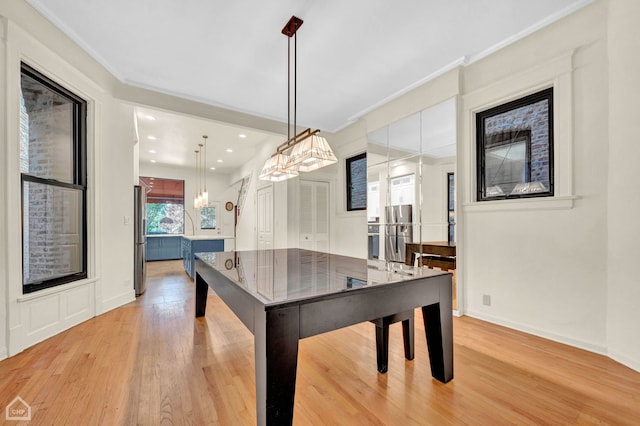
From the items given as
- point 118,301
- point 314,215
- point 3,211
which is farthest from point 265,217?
point 3,211

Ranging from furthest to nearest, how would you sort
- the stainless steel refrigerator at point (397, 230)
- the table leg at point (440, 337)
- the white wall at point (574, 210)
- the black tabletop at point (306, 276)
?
the stainless steel refrigerator at point (397, 230)
the white wall at point (574, 210)
the table leg at point (440, 337)
the black tabletop at point (306, 276)

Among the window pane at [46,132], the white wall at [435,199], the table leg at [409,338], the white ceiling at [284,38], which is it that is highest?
the white ceiling at [284,38]

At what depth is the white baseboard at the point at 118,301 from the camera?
326cm

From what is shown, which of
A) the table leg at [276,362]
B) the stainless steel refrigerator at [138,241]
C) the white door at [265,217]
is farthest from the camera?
the white door at [265,217]

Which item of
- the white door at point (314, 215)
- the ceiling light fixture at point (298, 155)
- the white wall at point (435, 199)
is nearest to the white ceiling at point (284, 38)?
the ceiling light fixture at point (298, 155)

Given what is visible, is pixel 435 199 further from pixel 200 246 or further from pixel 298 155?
pixel 200 246

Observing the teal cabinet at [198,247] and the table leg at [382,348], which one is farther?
the teal cabinet at [198,247]

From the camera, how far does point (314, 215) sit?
221 inches

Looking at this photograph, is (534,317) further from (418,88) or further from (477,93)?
(418,88)

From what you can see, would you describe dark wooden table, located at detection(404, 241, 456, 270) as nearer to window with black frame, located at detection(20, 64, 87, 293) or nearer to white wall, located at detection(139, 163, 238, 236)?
window with black frame, located at detection(20, 64, 87, 293)

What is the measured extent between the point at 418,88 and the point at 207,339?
149 inches

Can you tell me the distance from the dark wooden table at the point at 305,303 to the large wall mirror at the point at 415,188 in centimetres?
170

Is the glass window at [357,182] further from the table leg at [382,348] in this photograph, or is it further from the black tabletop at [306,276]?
the table leg at [382,348]

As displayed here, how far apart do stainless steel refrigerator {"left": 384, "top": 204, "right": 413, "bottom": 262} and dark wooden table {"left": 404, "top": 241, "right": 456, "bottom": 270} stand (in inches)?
4.2
